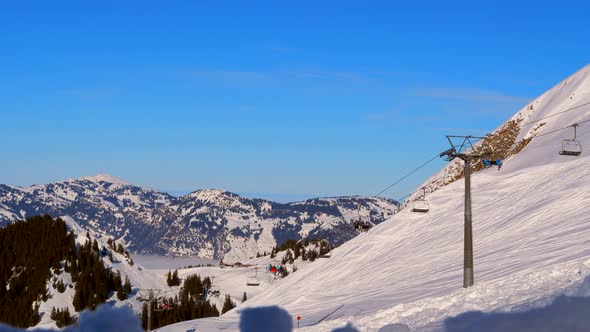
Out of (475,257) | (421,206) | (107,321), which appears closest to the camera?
(107,321)

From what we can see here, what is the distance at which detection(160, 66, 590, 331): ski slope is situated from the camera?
36938 mm

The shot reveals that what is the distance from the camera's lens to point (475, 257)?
62656mm

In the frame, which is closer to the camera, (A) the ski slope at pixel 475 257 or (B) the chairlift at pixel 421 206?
(A) the ski slope at pixel 475 257

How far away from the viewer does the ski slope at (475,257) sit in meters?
36.9

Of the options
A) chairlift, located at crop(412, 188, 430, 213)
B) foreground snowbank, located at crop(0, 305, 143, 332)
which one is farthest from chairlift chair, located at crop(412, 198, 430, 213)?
foreground snowbank, located at crop(0, 305, 143, 332)

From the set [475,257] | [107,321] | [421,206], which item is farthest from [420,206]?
[107,321]

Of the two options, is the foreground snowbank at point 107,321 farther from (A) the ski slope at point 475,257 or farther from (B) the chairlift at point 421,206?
(B) the chairlift at point 421,206

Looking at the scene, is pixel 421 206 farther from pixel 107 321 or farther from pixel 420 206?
pixel 107 321

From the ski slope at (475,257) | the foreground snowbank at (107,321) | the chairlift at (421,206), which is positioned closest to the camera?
the foreground snowbank at (107,321)

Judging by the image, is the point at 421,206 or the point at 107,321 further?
the point at 421,206

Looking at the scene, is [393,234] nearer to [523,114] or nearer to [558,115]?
[558,115]

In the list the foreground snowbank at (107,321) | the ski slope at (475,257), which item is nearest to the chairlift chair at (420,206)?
the ski slope at (475,257)

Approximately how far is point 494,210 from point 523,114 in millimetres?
67604

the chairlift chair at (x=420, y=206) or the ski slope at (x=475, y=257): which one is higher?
the chairlift chair at (x=420, y=206)
